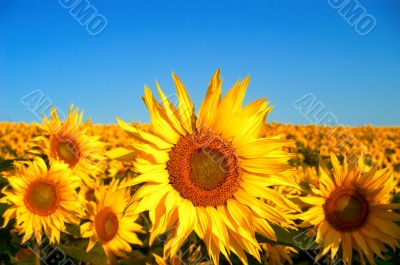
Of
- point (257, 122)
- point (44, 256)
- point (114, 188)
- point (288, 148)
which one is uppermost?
point (288, 148)

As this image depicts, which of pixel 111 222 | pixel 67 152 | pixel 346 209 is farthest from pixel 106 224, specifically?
pixel 346 209

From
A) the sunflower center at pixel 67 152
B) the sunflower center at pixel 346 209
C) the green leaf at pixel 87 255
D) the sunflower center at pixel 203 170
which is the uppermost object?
the sunflower center at pixel 346 209

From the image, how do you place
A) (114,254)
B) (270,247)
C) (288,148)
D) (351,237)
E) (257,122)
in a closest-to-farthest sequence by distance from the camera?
(257,122) → (351,237) → (270,247) → (114,254) → (288,148)

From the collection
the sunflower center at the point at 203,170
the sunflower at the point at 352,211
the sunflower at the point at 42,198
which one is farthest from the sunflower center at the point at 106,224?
the sunflower center at the point at 203,170

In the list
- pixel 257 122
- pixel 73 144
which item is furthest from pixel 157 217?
pixel 73 144

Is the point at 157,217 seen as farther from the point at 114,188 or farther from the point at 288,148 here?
the point at 288,148

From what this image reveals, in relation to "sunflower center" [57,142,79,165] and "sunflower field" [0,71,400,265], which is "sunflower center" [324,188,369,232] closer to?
"sunflower field" [0,71,400,265]

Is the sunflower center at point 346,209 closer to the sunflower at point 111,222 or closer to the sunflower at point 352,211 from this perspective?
the sunflower at point 352,211
